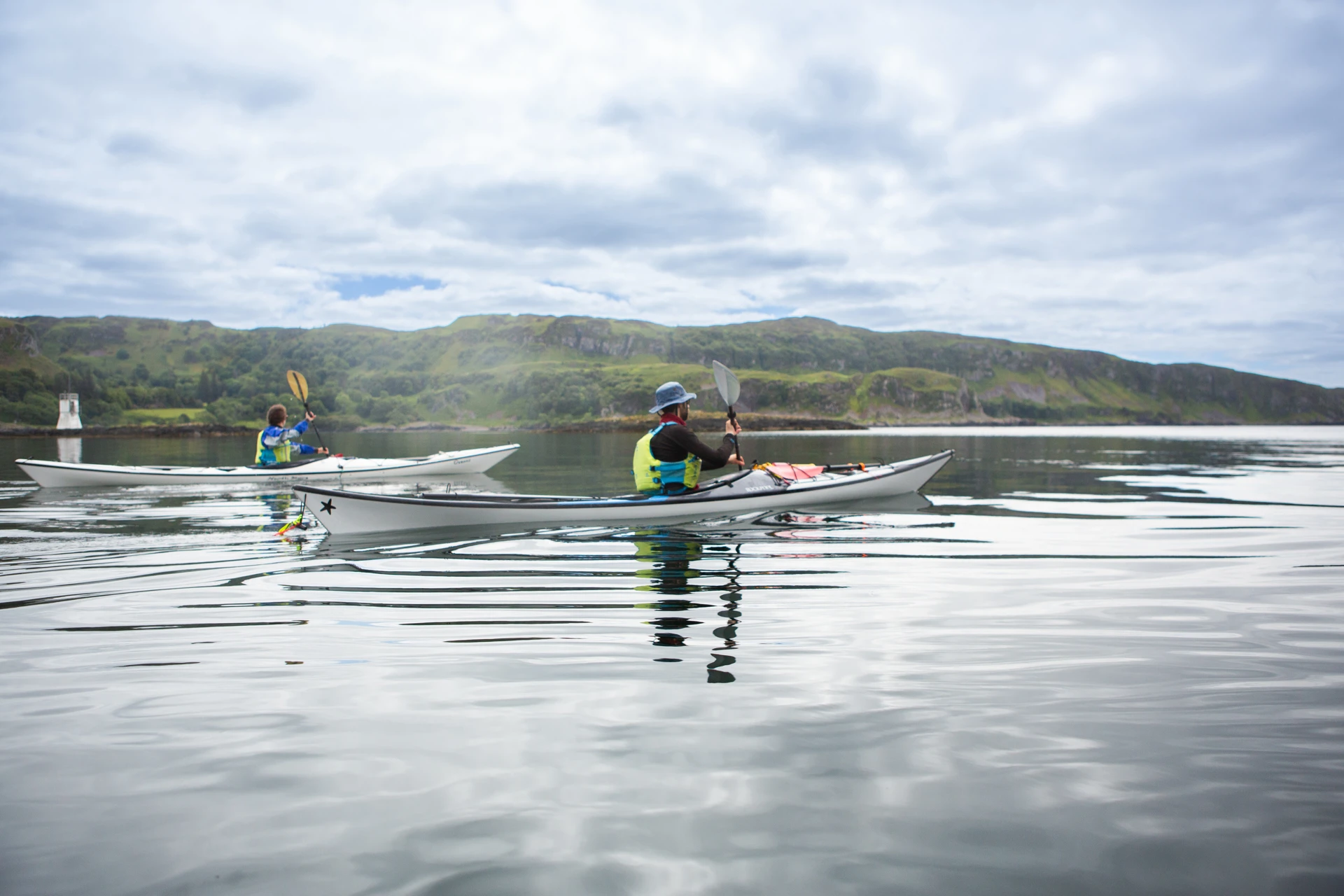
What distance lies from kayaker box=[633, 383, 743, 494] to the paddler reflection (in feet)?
3.15

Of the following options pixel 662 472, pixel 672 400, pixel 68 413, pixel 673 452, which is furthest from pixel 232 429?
pixel 672 400

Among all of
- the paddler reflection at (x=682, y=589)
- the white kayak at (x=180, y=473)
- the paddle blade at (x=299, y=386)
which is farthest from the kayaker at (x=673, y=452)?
the paddle blade at (x=299, y=386)

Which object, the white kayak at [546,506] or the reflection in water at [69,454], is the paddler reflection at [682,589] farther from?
the reflection in water at [69,454]

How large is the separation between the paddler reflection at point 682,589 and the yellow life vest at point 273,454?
44.6 ft

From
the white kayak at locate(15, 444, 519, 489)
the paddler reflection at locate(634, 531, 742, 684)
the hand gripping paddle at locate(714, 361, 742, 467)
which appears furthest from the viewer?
the white kayak at locate(15, 444, 519, 489)

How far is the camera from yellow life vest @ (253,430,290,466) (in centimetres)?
2006

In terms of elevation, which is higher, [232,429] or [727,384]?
[727,384]

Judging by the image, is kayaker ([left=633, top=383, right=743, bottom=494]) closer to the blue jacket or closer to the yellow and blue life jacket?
the blue jacket

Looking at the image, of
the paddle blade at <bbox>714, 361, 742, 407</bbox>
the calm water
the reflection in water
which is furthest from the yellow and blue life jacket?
the reflection in water

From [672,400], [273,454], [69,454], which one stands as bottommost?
[69,454]

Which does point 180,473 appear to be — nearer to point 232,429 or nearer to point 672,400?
point 672,400

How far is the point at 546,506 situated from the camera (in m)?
12.1

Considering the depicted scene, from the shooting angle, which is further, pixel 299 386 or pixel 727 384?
pixel 299 386

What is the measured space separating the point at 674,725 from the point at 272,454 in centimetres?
1977
